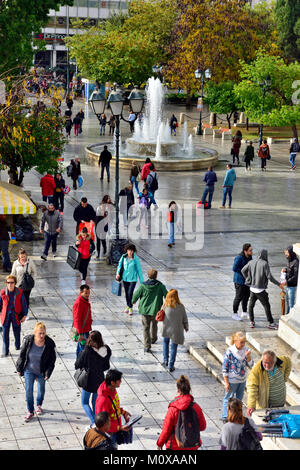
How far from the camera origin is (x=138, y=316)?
1450 cm

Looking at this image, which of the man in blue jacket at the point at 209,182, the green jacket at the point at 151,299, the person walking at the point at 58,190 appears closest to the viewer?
the green jacket at the point at 151,299

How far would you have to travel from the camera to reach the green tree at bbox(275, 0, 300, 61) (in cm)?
5100

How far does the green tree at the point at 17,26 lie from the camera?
75.3 ft

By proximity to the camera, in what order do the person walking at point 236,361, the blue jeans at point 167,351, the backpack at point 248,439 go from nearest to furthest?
1. the backpack at point 248,439
2. the person walking at point 236,361
3. the blue jeans at point 167,351

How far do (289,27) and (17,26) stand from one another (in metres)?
31.7

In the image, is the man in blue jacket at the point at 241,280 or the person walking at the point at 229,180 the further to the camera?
the person walking at the point at 229,180

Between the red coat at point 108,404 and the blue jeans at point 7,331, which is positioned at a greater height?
the red coat at point 108,404

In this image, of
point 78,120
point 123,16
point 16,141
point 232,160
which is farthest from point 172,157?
point 123,16

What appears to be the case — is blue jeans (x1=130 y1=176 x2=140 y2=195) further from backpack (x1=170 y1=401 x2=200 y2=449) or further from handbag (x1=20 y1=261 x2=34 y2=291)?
backpack (x1=170 y1=401 x2=200 y2=449)

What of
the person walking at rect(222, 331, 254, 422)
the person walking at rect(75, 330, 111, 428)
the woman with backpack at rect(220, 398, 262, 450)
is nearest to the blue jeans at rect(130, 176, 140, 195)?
the person walking at rect(222, 331, 254, 422)

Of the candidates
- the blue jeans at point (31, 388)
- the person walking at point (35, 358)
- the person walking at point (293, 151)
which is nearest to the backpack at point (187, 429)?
the person walking at point (35, 358)

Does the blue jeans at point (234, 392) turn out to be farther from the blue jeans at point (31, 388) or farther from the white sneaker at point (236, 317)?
the white sneaker at point (236, 317)

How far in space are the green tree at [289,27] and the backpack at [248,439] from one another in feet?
151

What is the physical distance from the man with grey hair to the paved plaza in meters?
0.91
